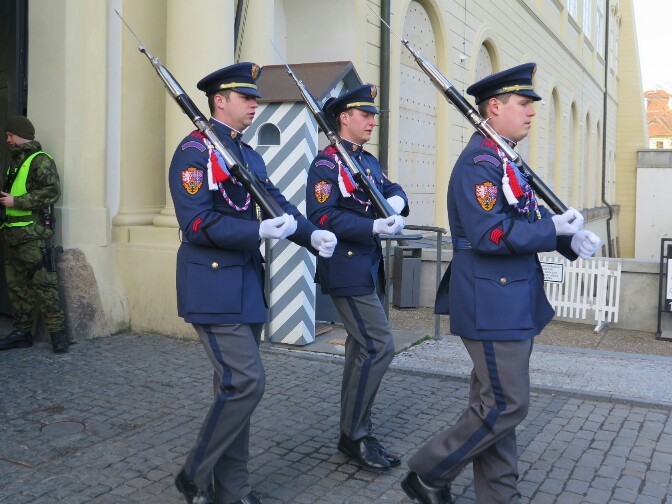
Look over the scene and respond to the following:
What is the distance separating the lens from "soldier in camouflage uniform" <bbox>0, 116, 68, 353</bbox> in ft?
21.5

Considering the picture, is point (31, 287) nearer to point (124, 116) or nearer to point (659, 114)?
point (124, 116)

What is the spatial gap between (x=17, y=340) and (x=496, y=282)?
4.69 meters

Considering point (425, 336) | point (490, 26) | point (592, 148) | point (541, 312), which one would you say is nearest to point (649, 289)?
point (425, 336)

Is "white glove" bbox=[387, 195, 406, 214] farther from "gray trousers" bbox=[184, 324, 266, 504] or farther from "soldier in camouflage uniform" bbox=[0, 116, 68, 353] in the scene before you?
"soldier in camouflage uniform" bbox=[0, 116, 68, 353]

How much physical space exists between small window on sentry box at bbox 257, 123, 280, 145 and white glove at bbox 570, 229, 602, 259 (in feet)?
13.3

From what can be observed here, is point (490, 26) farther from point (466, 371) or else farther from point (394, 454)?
point (394, 454)

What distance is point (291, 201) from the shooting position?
22.5ft

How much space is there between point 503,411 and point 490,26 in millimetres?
13794

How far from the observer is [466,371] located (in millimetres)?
6184

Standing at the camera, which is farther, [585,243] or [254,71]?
[254,71]

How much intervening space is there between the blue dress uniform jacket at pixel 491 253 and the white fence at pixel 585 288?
5953 mm

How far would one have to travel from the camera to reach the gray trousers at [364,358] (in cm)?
424

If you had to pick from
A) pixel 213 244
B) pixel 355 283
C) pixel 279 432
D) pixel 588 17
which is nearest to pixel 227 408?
pixel 213 244

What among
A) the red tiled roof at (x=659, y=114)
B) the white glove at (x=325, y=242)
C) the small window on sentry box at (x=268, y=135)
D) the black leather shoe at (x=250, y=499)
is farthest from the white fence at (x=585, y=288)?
the red tiled roof at (x=659, y=114)
